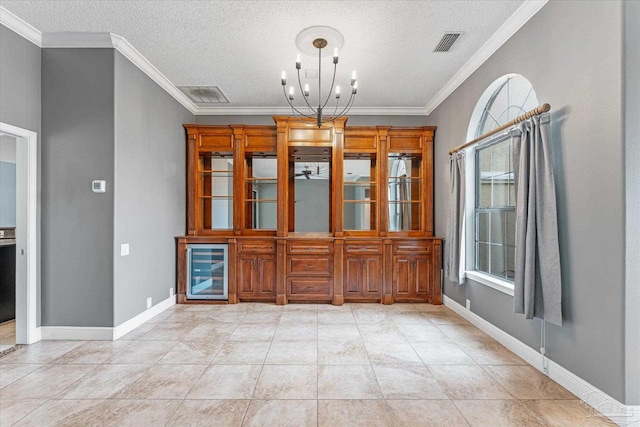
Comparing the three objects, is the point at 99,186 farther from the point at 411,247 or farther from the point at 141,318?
the point at 411,247

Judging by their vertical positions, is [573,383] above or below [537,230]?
below

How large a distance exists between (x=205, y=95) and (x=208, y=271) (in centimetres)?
257

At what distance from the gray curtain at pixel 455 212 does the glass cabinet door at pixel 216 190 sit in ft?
10.4

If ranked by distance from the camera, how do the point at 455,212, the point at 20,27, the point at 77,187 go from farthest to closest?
the point at 455,212 < the point at 77,187 < the point at 20,27

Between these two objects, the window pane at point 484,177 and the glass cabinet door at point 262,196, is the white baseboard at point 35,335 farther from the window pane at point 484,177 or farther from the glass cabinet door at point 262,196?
the window pane at point 484,177

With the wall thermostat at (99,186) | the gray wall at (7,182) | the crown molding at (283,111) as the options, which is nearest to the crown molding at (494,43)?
the crown molding at (283,111)

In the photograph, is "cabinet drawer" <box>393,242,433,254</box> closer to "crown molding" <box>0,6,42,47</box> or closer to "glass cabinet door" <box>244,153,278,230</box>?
"glass cabinet door" <box>244,153,278,230</box>

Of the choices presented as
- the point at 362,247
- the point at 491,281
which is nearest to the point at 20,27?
the point at 362,247

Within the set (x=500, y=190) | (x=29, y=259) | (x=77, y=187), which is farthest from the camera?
(x=500, y=190)

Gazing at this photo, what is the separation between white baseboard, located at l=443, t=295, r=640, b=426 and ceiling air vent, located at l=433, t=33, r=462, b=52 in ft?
9.52

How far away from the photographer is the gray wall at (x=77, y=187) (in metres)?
3.36

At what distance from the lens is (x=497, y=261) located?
141 inches

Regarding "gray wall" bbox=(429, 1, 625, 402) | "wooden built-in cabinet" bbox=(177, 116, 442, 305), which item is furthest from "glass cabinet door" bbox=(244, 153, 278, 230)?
"gray wall" bbox=(429, 1, 625, 402)

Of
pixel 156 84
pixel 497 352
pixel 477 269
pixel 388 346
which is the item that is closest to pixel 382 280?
pixel 477 269
